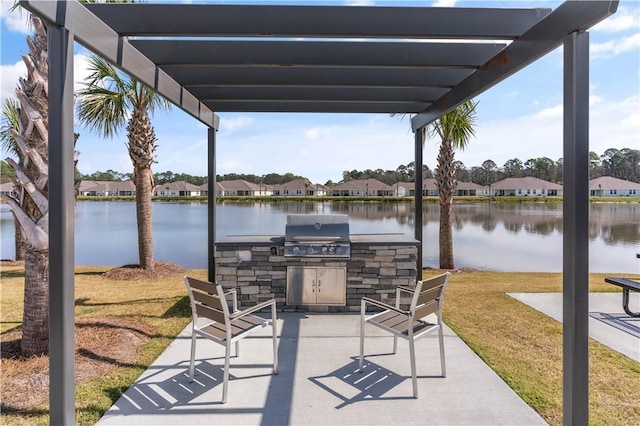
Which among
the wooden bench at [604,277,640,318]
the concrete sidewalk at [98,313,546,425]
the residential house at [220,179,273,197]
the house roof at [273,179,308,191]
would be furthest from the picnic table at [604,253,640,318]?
the residential house at [220,179,273,197]

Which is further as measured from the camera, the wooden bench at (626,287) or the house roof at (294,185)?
the house roof at (294,185)

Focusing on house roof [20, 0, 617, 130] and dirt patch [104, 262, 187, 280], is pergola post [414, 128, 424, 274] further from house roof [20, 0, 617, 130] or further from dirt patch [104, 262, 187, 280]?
dirt patch [104, 262, 187, 280]

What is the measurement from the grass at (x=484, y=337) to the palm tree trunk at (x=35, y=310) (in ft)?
2.60

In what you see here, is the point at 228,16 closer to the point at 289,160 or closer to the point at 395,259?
the point at 395,259

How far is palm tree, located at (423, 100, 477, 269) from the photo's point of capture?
26.9 feet

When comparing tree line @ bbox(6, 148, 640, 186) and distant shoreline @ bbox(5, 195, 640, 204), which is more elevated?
tree line @ bbox(6, 148, 640, 186)

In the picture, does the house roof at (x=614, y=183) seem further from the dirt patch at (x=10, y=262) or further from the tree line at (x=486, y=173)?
the dirt patch at (x=10, y=262)

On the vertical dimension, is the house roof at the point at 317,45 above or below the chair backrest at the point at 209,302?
above

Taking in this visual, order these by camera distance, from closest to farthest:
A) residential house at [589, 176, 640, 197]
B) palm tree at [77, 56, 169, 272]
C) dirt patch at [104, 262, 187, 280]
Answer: palm tree at [77, 56, 169, 272]
dirt patch at [104, 262, 187, 280]
residential house at [589, 176, 640, 197]

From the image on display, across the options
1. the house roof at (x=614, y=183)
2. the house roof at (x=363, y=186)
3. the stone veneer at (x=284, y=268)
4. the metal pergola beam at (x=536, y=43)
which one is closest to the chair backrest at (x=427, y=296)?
the stone veneer at (x=284, y=268)

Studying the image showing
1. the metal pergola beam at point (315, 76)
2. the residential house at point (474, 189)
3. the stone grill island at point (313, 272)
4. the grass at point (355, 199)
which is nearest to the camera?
the metal pergola beam at point (315, 76)

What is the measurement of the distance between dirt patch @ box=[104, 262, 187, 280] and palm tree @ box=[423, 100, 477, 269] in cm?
607

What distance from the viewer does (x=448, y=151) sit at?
358 inches

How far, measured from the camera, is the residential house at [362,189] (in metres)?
23.5
